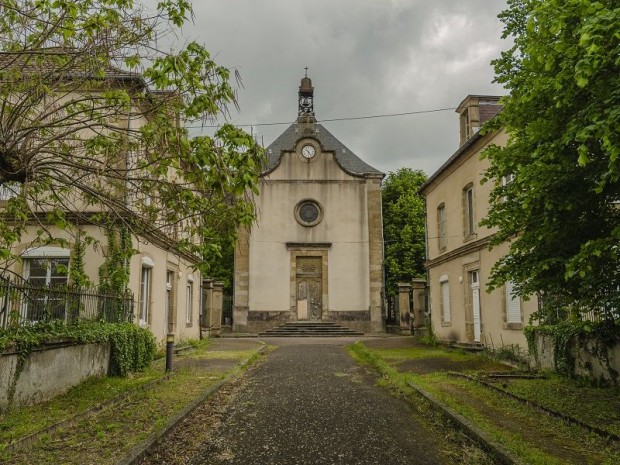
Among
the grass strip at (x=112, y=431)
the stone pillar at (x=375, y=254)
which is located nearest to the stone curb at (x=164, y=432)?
the grass strip at (x=112, y=431)

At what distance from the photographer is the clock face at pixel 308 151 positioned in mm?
30344

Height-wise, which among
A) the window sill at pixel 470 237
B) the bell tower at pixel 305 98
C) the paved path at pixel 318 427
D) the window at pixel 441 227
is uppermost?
the bell tower at pixel 305 98

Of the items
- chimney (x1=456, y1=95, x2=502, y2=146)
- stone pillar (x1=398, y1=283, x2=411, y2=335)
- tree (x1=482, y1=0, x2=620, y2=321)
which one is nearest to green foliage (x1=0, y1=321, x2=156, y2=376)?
tree (x1=482, y1=0, x2=620, y2=321)

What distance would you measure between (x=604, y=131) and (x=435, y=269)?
17.0m

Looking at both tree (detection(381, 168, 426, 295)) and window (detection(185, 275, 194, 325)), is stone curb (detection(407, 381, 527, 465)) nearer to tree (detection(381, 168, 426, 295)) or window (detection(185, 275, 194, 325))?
window (detection(185, 275, 194, 325))

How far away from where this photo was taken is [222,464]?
5.37 metres

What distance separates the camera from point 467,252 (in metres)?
17.4

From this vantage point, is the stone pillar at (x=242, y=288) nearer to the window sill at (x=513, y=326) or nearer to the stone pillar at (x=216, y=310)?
the stone pillar at (x=216, y=310)

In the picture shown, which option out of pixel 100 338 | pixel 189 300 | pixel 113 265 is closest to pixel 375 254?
pixel 189 300

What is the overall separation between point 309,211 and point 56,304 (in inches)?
851

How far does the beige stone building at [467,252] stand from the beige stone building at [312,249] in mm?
7387

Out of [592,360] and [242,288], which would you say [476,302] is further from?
[242,288]

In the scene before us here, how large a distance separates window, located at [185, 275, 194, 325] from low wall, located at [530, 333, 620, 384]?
13.5 metres

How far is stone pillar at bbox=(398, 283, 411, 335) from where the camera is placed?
27.1 meters
